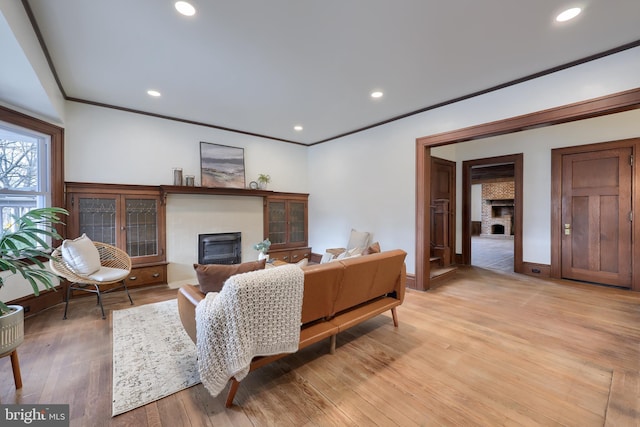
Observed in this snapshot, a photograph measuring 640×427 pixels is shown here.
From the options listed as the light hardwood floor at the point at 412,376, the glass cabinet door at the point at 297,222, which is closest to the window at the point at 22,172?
the light hardwood floor at the point at 412,376

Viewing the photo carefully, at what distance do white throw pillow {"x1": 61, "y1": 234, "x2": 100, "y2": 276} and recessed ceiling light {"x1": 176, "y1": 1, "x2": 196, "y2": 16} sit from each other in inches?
112

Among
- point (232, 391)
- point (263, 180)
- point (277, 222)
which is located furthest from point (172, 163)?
point (232, 391)

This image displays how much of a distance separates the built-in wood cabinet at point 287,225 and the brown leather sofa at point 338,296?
3.41 meters

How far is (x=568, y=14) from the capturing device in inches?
82.6

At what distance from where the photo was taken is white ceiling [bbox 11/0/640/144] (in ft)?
6.73

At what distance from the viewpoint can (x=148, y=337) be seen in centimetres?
260

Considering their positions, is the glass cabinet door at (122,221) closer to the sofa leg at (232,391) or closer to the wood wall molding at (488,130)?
the sofa leg at (232,391)

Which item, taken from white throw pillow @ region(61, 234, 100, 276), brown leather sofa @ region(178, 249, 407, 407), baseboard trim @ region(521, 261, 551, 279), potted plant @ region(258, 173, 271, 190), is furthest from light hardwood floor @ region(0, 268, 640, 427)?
potted plant @ region(258, 173, 271, 190)

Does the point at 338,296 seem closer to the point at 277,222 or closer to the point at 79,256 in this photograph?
the point at 79,256

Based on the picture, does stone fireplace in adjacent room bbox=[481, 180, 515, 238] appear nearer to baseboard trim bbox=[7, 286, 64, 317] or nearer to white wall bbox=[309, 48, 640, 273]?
white wall bbox=[309, 48, 640, 273]

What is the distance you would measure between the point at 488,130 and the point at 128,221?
18.1ft

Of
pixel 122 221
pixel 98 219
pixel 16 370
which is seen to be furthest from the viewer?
pixel 122 221

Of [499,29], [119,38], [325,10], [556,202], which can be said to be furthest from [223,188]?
[556,202]

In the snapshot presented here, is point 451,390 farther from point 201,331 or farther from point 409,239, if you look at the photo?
point 409,239
